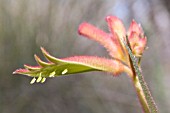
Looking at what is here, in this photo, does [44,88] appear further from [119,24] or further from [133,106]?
[119,24]

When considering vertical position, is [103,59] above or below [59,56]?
below

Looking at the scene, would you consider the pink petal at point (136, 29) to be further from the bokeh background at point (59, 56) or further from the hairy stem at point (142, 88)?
the bokeh background at point (59, 56)

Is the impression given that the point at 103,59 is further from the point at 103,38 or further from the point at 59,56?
the point at 59,56

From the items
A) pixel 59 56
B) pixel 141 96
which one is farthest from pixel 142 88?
pixel 59 56

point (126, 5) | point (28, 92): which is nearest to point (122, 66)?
point (28, 92)

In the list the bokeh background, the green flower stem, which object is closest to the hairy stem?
the green flower stem

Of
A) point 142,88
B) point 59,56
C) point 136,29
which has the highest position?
point 59,56

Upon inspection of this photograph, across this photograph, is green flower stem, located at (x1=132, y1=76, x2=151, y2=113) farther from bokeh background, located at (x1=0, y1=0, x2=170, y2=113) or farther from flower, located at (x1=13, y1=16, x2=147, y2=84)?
bokeh background, located at (x1=0, y1=0, x2=170, y2=113)
